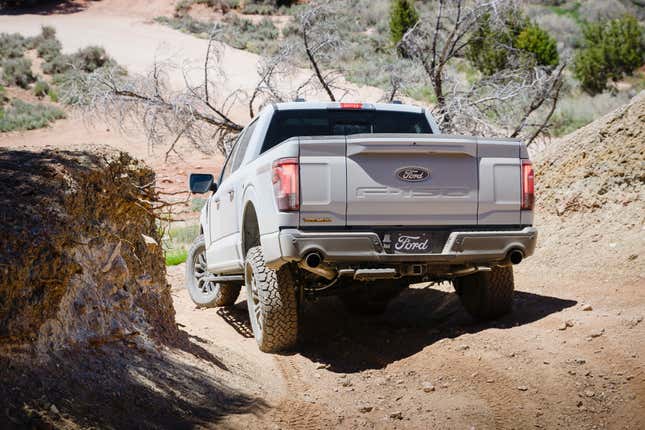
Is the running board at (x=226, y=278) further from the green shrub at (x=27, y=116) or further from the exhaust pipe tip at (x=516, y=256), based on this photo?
the green shrub at (x=27, y=116)

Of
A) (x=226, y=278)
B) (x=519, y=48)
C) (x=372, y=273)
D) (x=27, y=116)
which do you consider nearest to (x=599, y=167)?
(x=226, y=278)

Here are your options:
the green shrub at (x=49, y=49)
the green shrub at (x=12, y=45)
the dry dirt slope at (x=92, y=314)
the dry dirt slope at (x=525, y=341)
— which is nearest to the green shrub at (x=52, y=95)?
the green shrub at (x=49, y=49)

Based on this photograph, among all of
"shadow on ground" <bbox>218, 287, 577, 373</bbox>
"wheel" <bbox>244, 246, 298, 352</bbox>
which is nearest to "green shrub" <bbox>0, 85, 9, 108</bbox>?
"shadow on ground" <bbox>218, 287, 577, 373</bbox>

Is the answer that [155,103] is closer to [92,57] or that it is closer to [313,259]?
[313,259]

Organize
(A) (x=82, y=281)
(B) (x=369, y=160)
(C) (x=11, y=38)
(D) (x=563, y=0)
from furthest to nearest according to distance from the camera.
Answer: (D) (x=563, y=0) < (C) (x=11, y=38) < (B) (x=369, y=160) < (A) (x=82, y=281)

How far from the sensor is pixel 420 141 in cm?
591

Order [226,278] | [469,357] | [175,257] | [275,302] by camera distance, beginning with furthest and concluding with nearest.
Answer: [175,257] → [226,278] → [275,302] → [469,357]

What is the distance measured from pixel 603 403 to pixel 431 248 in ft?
5.75

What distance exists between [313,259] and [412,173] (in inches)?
39.2

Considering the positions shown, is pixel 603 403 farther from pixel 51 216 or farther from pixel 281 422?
pixel 51 216

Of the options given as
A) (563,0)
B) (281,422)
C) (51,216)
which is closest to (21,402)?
(51,216)

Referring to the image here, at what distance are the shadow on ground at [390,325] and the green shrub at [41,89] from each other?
98.6 feet

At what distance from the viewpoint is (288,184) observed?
576 centimetres

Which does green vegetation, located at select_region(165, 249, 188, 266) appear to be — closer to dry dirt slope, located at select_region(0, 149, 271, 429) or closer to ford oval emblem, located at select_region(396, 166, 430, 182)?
dry dirt slope, located at select_region(0, 149, 271, 429)
